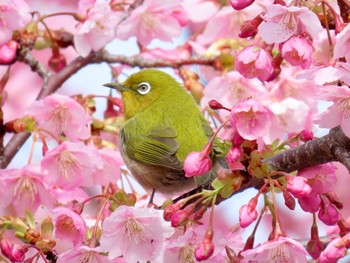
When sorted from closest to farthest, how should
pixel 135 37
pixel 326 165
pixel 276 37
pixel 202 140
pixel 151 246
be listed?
pixel 276 37 < pixel 326 165 < pixel 151 246 < pixel 202 140 < pixel 135 37

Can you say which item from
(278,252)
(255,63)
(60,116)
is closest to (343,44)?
(255,63)

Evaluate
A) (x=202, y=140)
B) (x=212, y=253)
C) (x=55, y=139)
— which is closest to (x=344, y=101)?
(x=212, y=253)

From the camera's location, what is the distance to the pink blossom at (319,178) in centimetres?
295

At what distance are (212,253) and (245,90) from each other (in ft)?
6.42

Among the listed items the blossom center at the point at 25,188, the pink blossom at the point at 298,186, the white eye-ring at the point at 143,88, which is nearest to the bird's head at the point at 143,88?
the white eye-ring at the point at 143,88

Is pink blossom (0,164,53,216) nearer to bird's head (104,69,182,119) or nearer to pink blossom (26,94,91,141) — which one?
pink blossom (26,94,91,141)

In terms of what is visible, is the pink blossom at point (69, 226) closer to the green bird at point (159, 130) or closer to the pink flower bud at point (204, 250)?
the pink flower bud at point (204, 250)

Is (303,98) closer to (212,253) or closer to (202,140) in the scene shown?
(202,140)

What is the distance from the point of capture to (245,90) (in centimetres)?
→ 466

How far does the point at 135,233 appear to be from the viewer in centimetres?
320

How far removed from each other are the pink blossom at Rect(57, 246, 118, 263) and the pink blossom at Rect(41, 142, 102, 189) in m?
0.74

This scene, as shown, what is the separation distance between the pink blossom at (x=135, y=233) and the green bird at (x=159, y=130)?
0.66m

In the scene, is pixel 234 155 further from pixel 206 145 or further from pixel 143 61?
pixel 143 61

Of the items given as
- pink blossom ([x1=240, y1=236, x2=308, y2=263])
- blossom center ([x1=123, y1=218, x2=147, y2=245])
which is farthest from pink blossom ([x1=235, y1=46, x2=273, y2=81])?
blossom center ([x1=123, y1=218, x2=147, y2=245])
